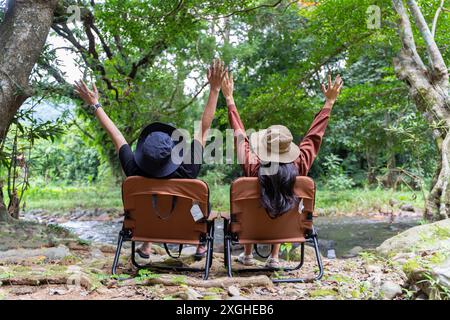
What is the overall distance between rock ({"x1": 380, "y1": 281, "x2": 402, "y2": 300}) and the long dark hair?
2.96ft

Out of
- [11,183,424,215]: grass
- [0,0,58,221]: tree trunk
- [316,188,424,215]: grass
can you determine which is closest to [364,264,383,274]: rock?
[0,0,58,221]: tree trunk

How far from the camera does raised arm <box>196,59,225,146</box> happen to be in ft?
11.5

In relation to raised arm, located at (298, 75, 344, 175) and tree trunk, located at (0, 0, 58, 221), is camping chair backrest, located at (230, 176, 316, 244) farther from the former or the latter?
tree trunk, located at (0, 0, 58, 221)

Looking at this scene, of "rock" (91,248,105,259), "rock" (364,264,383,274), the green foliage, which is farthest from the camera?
the green foliage

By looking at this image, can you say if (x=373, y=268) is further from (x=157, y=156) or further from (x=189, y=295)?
(x=157, y=156)

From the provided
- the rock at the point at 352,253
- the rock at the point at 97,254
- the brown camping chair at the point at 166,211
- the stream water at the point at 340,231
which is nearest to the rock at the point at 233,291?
the brown camping chair at the point at 166,211

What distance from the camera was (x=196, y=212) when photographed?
3451mm

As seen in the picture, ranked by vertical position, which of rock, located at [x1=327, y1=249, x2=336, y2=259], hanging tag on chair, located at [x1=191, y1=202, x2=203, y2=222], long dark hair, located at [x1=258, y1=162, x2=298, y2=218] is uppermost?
long dark hair, located at [x1=258, y1=162, x2=298, y2=218]

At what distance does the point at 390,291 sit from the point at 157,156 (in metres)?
1.75

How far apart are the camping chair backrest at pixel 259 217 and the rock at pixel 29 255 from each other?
184 centimetres

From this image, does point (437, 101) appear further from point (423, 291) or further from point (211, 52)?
point (211, 52)

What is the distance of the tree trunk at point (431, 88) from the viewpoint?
6148mm

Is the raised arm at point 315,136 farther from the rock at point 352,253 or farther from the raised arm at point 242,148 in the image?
the rock at point 352,253
